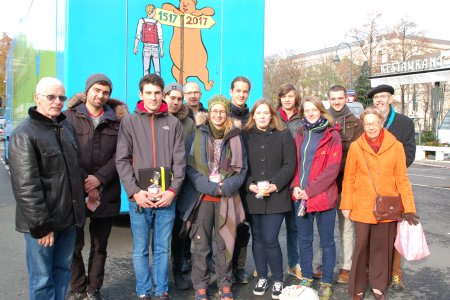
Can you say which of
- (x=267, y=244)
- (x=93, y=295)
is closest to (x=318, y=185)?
(x=267, y=244)

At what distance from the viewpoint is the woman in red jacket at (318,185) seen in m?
4.15

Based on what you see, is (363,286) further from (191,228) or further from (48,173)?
(48,173)

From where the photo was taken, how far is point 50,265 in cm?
318

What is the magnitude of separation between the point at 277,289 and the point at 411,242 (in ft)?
4.25

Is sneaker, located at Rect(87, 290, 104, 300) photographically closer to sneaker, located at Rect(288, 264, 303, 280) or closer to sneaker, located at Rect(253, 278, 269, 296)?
sneaker, located at Rect(253, 278, 269, 296)

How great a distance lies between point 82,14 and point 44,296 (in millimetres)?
3064

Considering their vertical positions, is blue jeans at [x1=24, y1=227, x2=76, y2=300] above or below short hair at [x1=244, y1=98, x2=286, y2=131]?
below

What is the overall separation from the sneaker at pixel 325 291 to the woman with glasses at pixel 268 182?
39 centimetres

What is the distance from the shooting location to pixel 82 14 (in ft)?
15.9

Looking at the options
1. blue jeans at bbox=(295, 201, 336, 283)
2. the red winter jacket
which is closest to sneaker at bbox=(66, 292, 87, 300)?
blue jeans at bbox=(295, 201, 336, 283)

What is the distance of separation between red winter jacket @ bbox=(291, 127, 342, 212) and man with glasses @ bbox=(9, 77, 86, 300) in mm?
2069

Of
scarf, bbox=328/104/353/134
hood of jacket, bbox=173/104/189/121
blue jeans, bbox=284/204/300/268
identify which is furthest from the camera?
blue jeans, bbox=284/204/300/268

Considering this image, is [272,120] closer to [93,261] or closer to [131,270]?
[93,261]

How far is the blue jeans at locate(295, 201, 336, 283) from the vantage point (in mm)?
4215
